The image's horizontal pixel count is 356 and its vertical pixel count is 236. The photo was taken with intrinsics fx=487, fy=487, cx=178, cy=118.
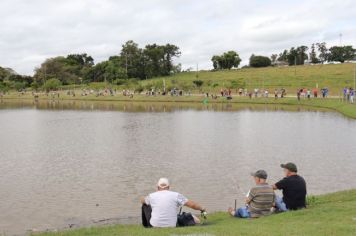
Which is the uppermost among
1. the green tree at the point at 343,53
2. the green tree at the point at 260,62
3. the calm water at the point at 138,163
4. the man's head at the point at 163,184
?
the green tree at the point at 343,53

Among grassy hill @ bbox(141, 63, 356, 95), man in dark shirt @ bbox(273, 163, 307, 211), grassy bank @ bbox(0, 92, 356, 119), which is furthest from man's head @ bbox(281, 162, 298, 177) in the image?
grassy hill @ bbox(141, 63, 356, 95)

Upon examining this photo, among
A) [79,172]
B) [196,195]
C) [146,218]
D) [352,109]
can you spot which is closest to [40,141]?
[79,172]

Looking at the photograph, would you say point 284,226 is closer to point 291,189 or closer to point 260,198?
point 260,198

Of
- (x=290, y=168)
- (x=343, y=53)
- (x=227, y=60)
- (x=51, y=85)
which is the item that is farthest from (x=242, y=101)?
(x=343, y=53)

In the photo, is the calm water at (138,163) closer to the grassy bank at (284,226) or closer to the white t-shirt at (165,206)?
the grassy bank at (284,226)

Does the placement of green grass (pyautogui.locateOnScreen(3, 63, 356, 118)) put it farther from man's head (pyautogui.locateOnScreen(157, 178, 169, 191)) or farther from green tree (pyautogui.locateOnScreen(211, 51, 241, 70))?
man's head (pyautogui.locateOnScreen(157, 178, 169, 191))

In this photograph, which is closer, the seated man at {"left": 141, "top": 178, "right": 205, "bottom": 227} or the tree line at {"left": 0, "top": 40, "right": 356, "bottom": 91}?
the seated man at {"left": 141, "top": 178, "right": 205, "bottom": 227}

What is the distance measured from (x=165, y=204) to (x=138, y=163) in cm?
1335

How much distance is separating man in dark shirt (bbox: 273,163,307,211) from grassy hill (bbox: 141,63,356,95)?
76.5 metres

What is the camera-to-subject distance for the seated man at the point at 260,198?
11.1 meters

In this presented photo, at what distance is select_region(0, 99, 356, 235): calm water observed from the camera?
1572 centimetres

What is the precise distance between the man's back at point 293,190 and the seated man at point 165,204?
8.35 ft

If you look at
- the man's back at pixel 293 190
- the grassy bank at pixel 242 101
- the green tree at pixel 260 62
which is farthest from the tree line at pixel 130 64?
the man's back at pixel 293 190

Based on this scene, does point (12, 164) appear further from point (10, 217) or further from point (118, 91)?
point (118, 91)
